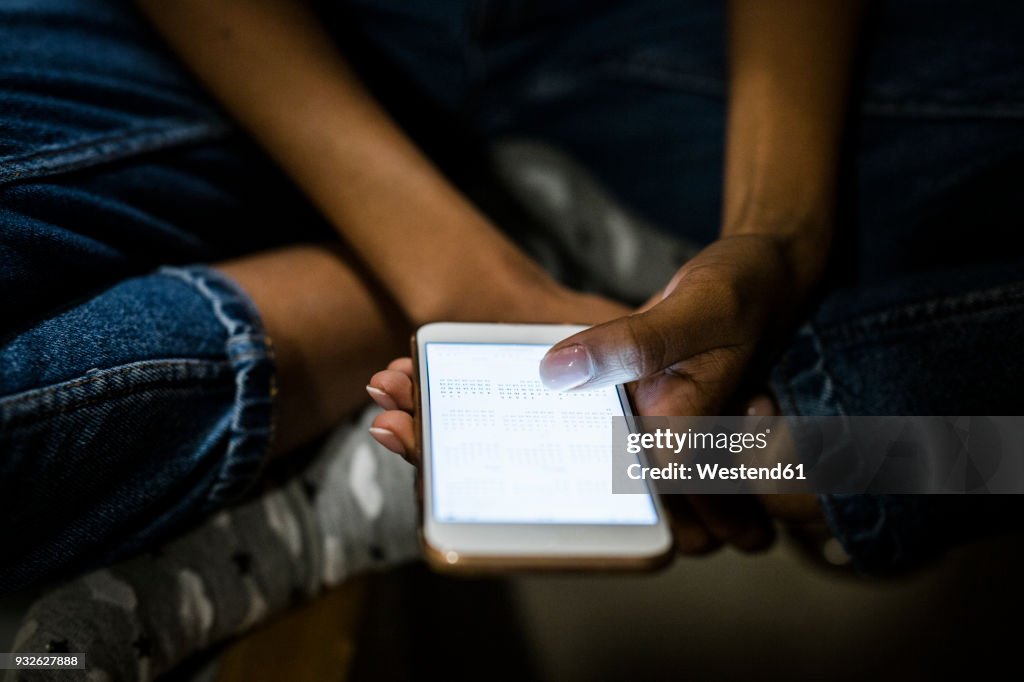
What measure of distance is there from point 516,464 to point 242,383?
0.20 metres

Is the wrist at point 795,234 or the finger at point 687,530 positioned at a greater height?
the wrist at point 795,234

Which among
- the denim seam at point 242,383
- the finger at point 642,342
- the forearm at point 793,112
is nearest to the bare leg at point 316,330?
the denim seam at point 242,383

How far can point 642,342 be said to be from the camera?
41 cm

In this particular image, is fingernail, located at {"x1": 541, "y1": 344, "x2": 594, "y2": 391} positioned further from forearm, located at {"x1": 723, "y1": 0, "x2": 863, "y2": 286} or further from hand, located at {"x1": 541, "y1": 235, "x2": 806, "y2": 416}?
forearm, located at {"x1": 723, "y1": 0, "x2": 863, "y2": 286}

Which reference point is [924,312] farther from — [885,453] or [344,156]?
[344,156]

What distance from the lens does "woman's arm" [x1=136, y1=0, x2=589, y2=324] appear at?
54 cm

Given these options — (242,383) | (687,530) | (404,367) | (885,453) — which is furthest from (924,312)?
(242,383)

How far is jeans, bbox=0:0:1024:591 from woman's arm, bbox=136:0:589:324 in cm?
5

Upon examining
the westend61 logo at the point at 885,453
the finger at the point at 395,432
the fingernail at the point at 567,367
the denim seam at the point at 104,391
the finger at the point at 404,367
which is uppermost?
the denim seam at the point at 104,391

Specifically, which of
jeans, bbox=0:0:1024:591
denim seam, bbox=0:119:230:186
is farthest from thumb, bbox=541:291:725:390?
denim seam, bbox=0:119:230:186

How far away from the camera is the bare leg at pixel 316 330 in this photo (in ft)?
1.69

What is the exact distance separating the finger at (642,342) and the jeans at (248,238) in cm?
10

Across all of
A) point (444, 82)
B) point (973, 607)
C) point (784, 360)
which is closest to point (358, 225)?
point (444, 82)

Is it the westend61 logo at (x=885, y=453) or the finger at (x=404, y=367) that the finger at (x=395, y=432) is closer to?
the finger at (x=404, y=367)
